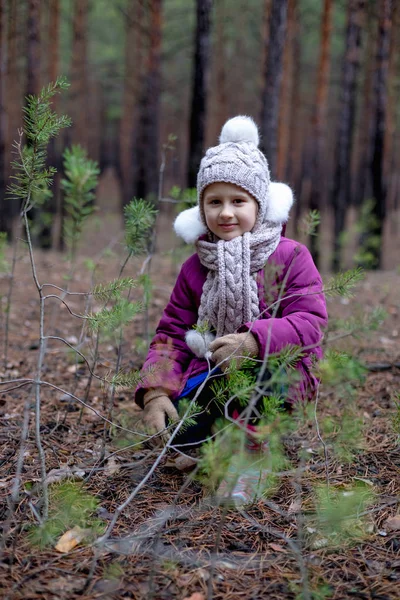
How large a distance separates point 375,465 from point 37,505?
1.43m

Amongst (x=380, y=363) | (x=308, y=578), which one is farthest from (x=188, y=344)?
(x=380, y=363)

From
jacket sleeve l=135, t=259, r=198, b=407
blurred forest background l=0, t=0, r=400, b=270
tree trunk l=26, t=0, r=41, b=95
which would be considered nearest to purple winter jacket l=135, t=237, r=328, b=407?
jacket sleeve l=135, t=259, r=198, b=407

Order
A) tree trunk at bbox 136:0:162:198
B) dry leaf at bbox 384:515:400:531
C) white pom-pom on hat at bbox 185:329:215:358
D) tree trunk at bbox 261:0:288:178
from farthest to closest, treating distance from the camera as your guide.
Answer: tree trunk at bbox 136:0:162:198 → tree trunk at bbox 261:0:288:178 → white pom-pom on hat at bbox 185:329:215:358 → dry leaf at bbox 384:515:400:531

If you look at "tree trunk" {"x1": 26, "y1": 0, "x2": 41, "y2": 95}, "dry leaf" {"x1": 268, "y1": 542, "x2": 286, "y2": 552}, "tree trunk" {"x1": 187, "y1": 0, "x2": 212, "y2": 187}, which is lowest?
"dry leaf" {"x1": 268, "y1": 542, "x2": 286, "y2": 552}

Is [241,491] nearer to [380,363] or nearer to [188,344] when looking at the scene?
[188,344]

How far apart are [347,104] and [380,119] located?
0.82 m

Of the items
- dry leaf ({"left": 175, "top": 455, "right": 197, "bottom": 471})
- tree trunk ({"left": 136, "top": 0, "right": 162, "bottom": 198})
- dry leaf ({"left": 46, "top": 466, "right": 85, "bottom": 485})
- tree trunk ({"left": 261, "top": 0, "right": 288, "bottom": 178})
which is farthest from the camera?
tree trunk ({"left": 136, "top": 0, "right": 162, "bottom": 198})

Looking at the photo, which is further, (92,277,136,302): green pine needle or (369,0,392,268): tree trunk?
(369,0,392,268): tree trunk

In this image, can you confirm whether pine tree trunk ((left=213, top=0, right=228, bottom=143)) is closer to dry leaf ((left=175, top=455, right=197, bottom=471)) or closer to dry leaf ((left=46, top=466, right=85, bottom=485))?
dry leaf ((left=175, top=455, right=197, bottom=471))

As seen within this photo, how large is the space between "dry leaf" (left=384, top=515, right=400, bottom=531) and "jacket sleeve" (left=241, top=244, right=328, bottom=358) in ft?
2.25

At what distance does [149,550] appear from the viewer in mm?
1729

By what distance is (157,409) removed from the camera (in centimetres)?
234

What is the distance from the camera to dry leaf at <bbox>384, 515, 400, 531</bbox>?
76.0 inches

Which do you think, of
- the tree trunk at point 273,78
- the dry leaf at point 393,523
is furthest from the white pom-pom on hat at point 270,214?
the tree trunk at point 273,78
